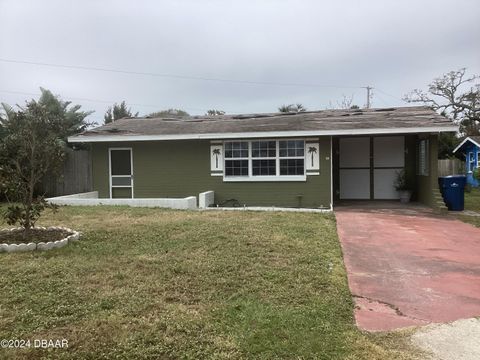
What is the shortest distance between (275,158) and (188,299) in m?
9.93

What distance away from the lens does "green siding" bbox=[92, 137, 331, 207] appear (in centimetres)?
1401

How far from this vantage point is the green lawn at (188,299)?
11.9ft

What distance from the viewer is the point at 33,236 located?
7410 millimetres

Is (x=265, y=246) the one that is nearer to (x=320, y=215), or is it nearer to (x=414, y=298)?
(x=414, y=298)

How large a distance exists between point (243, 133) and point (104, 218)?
544cm

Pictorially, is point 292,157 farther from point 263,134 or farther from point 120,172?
point 120,172

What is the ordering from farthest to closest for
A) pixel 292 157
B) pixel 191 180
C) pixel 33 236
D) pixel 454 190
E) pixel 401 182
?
1. pixel 401 182
2. pixel 191 180
3. pixel 292 157
4. pixel 454 190
5. pixel 33 236

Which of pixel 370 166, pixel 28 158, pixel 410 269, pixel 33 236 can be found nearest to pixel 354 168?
pixel 370 166

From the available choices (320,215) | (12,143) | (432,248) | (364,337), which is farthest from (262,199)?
(364,337)

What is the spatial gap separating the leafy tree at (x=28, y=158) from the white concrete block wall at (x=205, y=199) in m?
5.96

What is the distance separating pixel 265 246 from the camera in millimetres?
7250

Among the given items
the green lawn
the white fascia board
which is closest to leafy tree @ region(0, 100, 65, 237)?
the green lawn

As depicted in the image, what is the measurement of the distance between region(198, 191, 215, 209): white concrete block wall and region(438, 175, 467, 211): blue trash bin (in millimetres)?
7162

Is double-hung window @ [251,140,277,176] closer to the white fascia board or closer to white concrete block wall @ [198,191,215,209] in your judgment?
the white fascia board
